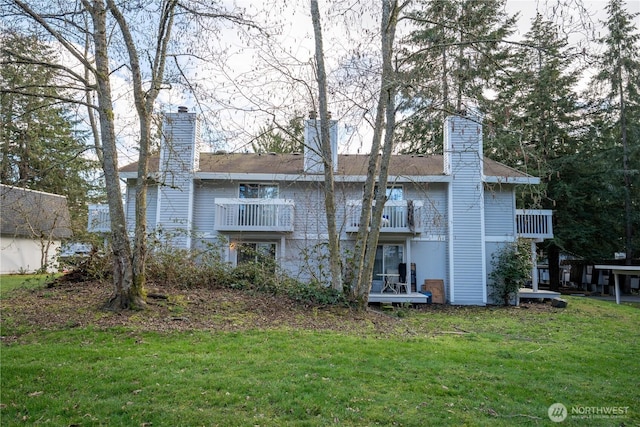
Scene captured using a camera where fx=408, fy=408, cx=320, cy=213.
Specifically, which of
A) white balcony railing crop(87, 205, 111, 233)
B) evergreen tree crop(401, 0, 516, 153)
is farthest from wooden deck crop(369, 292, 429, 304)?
white balcony railing crop(87, 205, 111, 233)

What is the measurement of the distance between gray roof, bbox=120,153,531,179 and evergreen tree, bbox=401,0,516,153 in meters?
5.11

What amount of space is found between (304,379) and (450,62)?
7801 mm

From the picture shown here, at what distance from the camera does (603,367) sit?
Result: 602 cm

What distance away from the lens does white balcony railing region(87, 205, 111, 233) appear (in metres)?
14.4

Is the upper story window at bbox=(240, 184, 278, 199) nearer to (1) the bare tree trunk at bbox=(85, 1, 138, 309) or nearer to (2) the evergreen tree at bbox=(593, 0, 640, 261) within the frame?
(1) the bare tree trunk at bbox=(85, 1, 138, 309)

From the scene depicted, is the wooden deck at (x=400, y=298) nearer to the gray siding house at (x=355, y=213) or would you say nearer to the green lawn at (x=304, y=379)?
the gray siding house at (x=355, y=213)

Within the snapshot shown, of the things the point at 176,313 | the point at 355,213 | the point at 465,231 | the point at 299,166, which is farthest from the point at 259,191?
the point at 465,231

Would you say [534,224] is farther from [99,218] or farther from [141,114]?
[99,218]

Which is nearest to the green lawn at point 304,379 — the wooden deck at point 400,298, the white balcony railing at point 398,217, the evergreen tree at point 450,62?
the evergreen tree at point 450,62

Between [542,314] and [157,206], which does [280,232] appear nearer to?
[157,206]

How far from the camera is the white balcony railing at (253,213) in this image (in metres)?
14.4

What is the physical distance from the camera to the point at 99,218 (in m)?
14.8

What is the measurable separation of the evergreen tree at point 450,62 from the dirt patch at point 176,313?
16.3ft

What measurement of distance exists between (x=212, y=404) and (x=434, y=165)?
1416 centimetres
